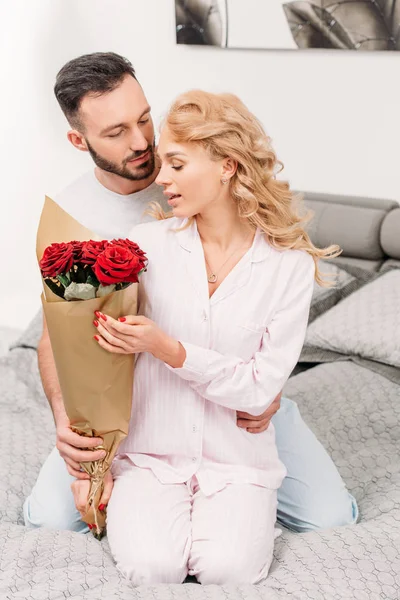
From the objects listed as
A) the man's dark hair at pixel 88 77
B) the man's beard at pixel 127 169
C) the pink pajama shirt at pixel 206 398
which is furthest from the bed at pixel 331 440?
the man's dark hair at pixel 88 77

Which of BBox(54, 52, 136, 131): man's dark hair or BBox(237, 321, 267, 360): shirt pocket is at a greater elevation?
BBox(54, 52, 136, 131): man's dark hair

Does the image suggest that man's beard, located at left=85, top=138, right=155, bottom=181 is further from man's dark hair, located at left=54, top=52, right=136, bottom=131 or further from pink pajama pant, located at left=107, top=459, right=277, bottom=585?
pink pajama pant, located at left=107, top=459, right=277, bottom=585

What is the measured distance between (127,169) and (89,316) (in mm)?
690

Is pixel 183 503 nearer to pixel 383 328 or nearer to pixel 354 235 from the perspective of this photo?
pixel 383 328

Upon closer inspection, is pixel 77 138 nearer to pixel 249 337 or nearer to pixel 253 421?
pixel 249 337

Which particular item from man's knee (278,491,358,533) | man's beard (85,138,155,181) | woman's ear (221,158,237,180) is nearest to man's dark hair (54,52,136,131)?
man's beard (85,138,155,181)

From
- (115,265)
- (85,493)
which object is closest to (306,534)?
(85,493)

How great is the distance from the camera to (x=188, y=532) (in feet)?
5.84

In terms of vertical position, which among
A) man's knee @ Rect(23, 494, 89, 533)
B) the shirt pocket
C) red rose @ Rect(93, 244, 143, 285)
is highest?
red rose @ Rect(93, 244, 143, 285)

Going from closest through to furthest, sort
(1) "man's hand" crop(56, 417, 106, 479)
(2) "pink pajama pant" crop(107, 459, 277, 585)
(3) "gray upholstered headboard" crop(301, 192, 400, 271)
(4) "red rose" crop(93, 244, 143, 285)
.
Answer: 1. (4) "red rose" crop(93, 244, 143, 285)
2. (2) "pink pajama pant" crop(107, 459, 277, 585)
3. (1) "man's hand" crop(56, 417, 106, 479)
4. (3) "gray upholstered headboard" crop(301, 192, 400, 271)

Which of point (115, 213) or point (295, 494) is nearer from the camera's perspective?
point (295, 494)

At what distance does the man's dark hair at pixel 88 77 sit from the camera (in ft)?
7.13

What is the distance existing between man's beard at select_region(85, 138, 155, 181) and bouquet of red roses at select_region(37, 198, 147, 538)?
0.43 metres

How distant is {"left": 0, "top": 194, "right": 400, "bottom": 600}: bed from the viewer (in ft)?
5.51
